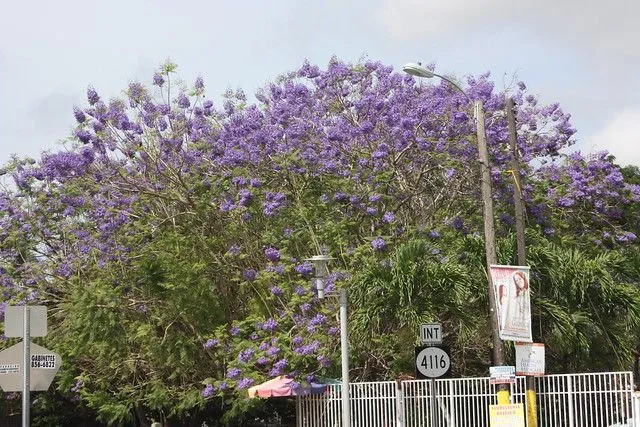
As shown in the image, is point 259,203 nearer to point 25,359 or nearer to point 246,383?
point 246,383

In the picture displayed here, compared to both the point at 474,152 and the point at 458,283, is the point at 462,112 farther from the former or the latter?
the point at 458,283

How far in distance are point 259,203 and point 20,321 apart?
32.6 feet

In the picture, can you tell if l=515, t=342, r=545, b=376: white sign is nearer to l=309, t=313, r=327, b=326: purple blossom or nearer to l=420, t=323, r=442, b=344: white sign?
l=420, t=323, r=442, b=344: white sign

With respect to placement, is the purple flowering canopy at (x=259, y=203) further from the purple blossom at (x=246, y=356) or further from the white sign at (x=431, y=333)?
the white sign at (x=431, y=333)

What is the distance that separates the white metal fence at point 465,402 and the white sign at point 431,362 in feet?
4.89

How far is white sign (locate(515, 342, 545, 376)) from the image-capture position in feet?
50.8

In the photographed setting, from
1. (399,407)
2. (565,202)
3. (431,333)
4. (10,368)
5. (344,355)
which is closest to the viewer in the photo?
(10,368)

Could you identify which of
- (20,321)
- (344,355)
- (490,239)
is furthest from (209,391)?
(20,321)

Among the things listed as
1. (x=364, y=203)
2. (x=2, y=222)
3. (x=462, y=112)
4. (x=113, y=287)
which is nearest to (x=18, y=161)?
(x=2, y=222)

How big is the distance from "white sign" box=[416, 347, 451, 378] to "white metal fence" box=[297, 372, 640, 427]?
1.49m

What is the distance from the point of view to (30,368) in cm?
1270

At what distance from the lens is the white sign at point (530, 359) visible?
1549 centimetres

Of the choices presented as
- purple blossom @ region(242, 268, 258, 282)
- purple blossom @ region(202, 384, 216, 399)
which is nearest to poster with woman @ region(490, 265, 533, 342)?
purple blossom @ region(242, 268, 258, 282)

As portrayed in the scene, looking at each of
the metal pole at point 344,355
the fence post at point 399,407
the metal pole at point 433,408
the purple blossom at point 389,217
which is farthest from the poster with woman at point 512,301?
the purple blossom at point 389,217
